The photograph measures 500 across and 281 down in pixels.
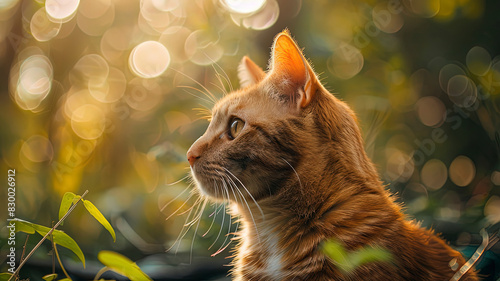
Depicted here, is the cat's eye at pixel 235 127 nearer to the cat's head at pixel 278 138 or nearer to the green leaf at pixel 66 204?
the cat's head at pixel 278 138

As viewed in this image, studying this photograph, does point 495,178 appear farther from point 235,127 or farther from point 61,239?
point 61,239

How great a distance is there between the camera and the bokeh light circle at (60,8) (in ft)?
4.30

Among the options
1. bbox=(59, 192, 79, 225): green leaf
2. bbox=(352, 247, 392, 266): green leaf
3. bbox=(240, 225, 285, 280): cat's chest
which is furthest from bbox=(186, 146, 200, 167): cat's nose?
bbox=(352, 247, 392, 266): green leaf

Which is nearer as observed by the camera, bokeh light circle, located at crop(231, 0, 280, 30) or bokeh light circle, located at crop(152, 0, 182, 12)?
bokeh light circle, located at crop(231, 0, 280, 30)

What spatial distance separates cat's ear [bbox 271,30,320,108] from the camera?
902 mm

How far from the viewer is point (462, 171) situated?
5.57 feet

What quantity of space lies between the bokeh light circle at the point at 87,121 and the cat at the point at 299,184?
0.93 m

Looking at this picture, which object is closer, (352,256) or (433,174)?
(352,256)

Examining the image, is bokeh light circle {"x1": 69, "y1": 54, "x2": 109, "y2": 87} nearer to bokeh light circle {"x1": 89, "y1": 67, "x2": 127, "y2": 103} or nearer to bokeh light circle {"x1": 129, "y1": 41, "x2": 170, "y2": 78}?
bokeh light circle {"x1": 89, "y1": 67, "x2": 127, "y2": 103}

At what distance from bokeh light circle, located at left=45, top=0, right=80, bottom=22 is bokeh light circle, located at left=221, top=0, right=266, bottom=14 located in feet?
1.93

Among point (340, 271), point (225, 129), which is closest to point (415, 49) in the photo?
point (225, 129)

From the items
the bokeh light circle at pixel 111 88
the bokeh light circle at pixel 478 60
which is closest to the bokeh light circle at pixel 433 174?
the bokeh light circle at pixel 478 60

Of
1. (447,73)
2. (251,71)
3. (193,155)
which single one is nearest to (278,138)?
(193,155)

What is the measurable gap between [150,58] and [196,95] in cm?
28
